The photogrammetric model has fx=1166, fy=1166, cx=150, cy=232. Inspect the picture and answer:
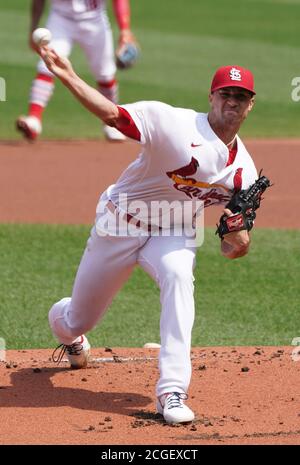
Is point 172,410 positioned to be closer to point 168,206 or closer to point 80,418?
point 80,418

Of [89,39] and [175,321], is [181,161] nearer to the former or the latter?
[175,321]

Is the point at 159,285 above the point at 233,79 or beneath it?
beneath

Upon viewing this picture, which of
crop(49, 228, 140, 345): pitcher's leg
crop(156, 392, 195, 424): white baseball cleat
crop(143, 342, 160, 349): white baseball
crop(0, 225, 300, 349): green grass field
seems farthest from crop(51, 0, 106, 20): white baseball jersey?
crop(156, 392, 195, 424): white baseball cleat

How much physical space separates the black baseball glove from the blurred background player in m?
6.82

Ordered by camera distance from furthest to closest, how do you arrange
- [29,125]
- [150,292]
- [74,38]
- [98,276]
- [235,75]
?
[74,38] < [29,125] < [150,292] < [98,276] < [235,75]

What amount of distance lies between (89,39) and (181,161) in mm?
7434

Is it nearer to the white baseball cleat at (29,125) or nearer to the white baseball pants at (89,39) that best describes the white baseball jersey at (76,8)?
the white baseball pants at (89,39)

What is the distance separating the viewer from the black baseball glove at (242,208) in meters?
5.89

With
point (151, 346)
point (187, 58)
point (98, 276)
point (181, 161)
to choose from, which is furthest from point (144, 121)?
point (187, 58)

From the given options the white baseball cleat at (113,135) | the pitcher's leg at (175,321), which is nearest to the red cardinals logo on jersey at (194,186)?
the pitcher's leg at (175,321)

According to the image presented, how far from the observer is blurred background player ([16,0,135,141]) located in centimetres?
1270

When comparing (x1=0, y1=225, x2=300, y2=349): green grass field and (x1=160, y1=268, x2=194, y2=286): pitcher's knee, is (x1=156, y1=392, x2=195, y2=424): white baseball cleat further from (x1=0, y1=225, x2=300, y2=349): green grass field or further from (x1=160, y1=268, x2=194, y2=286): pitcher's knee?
(x1=0, y1=225, x2=300, y2=349): green grass field

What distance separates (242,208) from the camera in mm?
5898

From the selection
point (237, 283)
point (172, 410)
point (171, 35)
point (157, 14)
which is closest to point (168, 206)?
point (172, 410)
